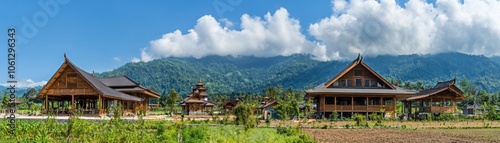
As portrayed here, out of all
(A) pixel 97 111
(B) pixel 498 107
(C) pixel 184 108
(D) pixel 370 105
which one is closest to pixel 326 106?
(D) pixel 370 105

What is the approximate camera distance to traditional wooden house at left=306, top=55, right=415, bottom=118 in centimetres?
3900

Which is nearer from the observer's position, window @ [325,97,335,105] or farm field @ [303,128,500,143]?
farm field @ [303,128,500,143]

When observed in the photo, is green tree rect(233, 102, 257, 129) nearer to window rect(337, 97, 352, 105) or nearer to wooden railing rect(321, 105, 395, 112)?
wooden railing rect(321, 105, 395, 112)

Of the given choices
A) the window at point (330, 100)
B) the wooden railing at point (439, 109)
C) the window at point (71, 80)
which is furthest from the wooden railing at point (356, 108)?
the window at point (71, 80)

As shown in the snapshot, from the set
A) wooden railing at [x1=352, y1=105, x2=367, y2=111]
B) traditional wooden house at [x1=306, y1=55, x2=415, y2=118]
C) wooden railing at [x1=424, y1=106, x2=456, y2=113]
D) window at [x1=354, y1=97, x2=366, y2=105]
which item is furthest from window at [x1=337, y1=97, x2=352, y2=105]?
wooden railing at [x1=424, y1=106, x2=456, y2=113]

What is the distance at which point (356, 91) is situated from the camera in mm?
38688

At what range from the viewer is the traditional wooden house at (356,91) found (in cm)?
3900

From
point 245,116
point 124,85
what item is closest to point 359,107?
point 245,116

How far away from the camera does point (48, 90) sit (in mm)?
37094

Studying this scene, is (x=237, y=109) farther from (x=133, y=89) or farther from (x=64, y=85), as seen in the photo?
(x=133, y=89)

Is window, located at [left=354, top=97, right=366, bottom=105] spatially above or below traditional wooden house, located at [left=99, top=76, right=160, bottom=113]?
below

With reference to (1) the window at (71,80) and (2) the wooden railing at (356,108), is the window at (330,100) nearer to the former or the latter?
(2) the wooden railing at (356,108)

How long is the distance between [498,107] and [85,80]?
2599 inches

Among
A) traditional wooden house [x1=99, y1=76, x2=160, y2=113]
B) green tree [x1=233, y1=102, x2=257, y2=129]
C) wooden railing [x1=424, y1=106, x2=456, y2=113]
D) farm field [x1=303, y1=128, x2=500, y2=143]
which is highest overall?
traditional wooden house [x1=99, y1=76, x2=160, y2=113]
